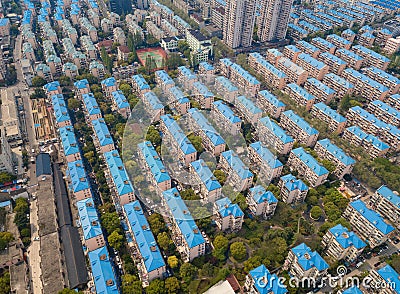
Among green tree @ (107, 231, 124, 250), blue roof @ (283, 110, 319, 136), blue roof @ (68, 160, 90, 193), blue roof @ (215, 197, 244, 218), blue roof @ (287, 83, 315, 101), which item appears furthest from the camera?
blue roof @ (287, 83, 315, 101)

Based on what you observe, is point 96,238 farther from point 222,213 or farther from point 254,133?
point 254,133

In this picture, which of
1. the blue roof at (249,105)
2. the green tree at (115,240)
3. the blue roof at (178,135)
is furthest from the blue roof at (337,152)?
the green tree at (115,240)

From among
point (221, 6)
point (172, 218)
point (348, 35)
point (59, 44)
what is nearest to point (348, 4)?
point (348, 35)

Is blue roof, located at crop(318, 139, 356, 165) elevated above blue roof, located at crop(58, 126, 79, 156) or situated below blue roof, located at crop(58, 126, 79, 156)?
above

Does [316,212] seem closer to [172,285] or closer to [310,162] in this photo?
[310,162]

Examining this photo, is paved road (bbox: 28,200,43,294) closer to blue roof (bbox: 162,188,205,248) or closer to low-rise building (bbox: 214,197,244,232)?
blue roof (bbox: 162,188,205,248)

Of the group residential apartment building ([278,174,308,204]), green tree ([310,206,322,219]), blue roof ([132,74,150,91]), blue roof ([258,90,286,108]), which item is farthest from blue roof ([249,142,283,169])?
blue roof ([132,74,150,91])

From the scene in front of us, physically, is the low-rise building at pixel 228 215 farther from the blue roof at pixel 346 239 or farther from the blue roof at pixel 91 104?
the blue roof at pixel 91 104
